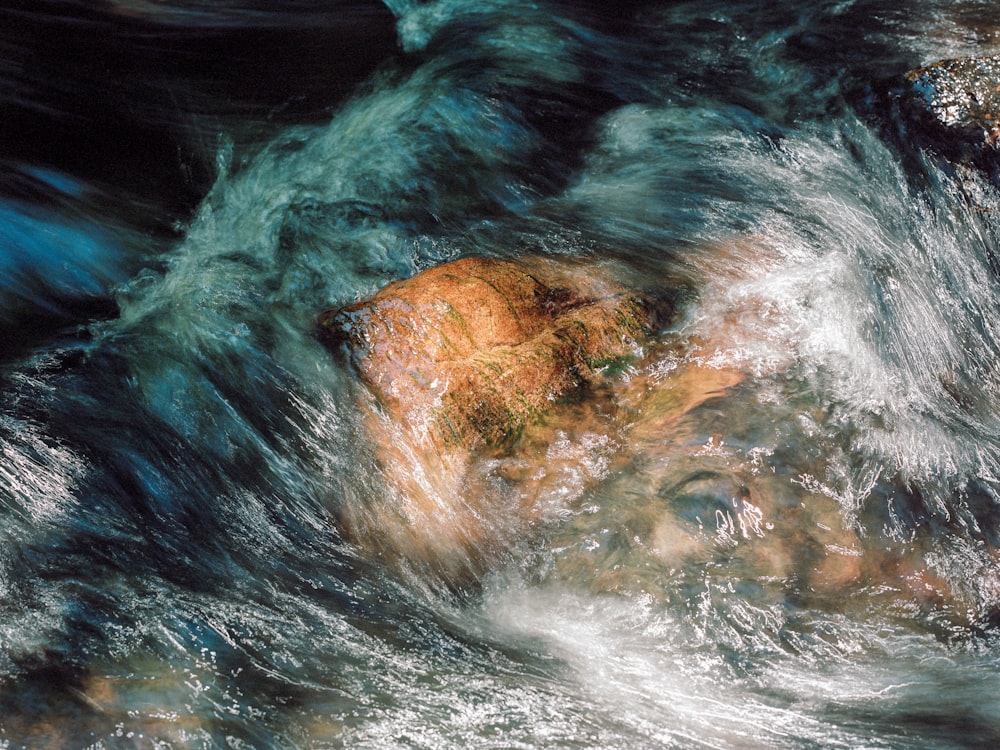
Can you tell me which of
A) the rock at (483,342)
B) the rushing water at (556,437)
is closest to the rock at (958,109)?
the rushing water at (556,437)

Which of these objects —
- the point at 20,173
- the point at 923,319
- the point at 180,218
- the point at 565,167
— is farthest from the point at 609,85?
the point at 20,173

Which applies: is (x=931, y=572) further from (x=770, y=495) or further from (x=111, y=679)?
(x=111, y=679)

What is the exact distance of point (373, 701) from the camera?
3100mm

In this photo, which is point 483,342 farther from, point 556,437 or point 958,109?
point 958,109

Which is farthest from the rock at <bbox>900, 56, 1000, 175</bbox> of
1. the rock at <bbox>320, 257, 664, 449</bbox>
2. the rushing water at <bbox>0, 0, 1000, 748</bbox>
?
the rock at <bbox>320, 257, 664, 449</bbox>

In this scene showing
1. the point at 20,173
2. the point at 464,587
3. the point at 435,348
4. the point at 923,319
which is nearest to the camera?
the point at 464,587

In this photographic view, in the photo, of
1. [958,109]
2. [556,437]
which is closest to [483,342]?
[556,437]

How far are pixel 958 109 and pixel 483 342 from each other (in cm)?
337

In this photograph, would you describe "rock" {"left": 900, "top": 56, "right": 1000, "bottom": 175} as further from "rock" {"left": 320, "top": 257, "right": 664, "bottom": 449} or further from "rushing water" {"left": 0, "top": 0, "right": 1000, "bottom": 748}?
"rock" {"left": 320, "top": 257, "right": 664, "bottom": 449}

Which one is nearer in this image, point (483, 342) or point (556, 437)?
point (556, 437)

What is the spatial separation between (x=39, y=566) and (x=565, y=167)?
400 cm

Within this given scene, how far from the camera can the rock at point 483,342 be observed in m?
3.91

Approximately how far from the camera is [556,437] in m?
3.89

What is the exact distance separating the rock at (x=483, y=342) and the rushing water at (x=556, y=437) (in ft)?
0.78
